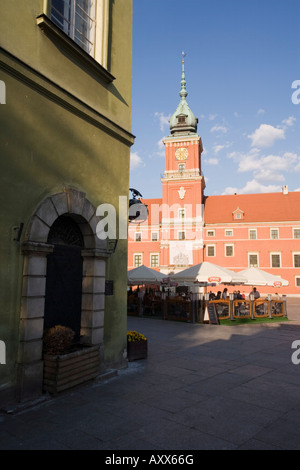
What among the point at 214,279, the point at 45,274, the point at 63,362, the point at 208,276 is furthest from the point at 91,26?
the point at 208,276

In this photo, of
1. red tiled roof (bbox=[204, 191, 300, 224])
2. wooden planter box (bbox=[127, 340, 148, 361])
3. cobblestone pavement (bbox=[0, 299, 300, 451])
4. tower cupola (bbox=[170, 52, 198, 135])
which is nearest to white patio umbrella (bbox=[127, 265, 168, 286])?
cobblestone pavement (bbox=[0, 299, 300, 451])

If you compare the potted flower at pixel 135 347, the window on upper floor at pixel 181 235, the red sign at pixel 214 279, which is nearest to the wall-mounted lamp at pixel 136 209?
the potted flower at pixel 135 347

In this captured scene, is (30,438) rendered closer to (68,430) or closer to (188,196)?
(68,430)

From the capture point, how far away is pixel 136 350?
8.62m

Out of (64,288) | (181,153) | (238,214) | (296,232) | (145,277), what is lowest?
(64,288)

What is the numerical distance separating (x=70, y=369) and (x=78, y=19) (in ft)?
23.6

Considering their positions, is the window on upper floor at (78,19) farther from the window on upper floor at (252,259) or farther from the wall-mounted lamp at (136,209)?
the window on upper floor at (252,259)

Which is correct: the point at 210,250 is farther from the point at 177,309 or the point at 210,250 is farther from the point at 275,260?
the point at 177,309

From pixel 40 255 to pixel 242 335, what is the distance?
9583 millimetres

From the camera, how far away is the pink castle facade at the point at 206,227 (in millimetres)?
45844

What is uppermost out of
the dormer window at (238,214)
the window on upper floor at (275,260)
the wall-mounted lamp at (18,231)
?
the dormer window at (238,214)

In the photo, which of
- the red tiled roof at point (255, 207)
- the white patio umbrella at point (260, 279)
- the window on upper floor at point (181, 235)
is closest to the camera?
the white patio umbrella at point (260, 279)

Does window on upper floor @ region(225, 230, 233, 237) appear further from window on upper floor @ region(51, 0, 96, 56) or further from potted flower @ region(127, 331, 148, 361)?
window on upper floor @ region(51, 0, 96, 56)

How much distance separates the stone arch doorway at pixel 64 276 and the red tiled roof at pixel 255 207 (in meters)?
43.2
